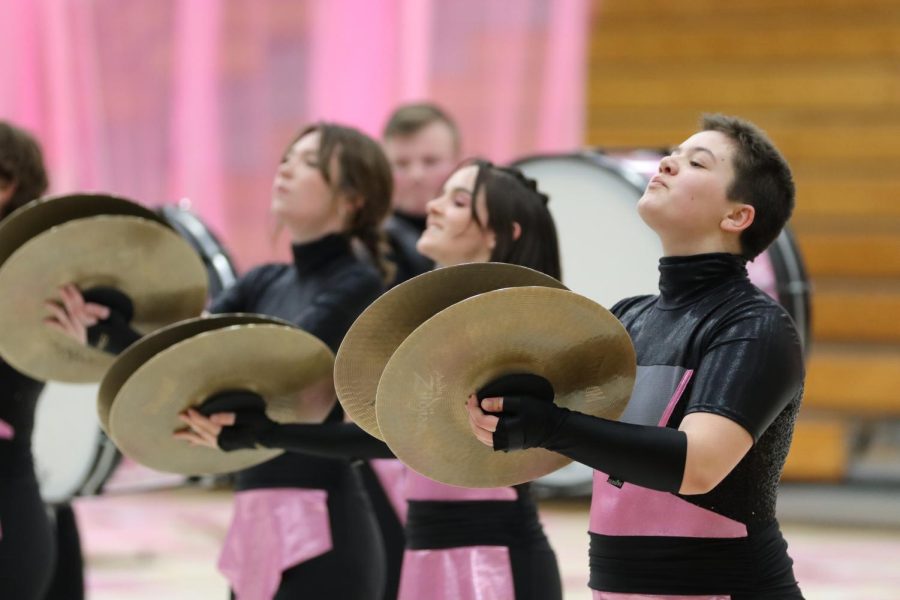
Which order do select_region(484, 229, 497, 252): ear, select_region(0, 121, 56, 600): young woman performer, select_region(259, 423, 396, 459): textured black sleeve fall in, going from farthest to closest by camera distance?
select_region(0, 121, 56, 600): young woman performer
select_region(484, 229, 497, 252): ear
select_region(259, 423, 396, 459): textured black sleeve

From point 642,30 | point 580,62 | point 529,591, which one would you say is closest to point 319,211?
point 529,591

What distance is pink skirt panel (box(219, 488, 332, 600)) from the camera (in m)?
2.59

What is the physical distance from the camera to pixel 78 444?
3.78 meters

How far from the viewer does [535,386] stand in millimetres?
1679

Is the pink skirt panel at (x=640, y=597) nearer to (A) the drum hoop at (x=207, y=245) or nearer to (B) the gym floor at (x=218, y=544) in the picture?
(A) the drum hoop at (x=207, y=245)

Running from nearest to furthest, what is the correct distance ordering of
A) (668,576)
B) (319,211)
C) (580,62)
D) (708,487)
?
(708,487) → (668,576) → (319,211) → (580,62)

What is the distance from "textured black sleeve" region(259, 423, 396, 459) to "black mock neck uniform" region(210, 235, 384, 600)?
255 mm

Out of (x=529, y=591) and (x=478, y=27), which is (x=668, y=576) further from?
(x=478, y=27)

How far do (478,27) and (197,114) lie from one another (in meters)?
1.27

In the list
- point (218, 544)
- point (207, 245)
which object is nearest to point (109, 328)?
point (207, 245)

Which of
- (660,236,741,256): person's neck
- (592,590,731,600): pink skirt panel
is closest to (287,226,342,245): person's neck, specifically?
(660,236,741,256): person's neck

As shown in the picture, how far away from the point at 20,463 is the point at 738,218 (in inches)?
60.2

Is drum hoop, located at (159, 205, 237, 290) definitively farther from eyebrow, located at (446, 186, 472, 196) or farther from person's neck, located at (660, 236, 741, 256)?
person's neck, located at (660, 236, 741, 256)

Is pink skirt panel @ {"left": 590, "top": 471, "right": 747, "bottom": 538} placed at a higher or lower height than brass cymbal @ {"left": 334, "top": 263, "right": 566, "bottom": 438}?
lower
